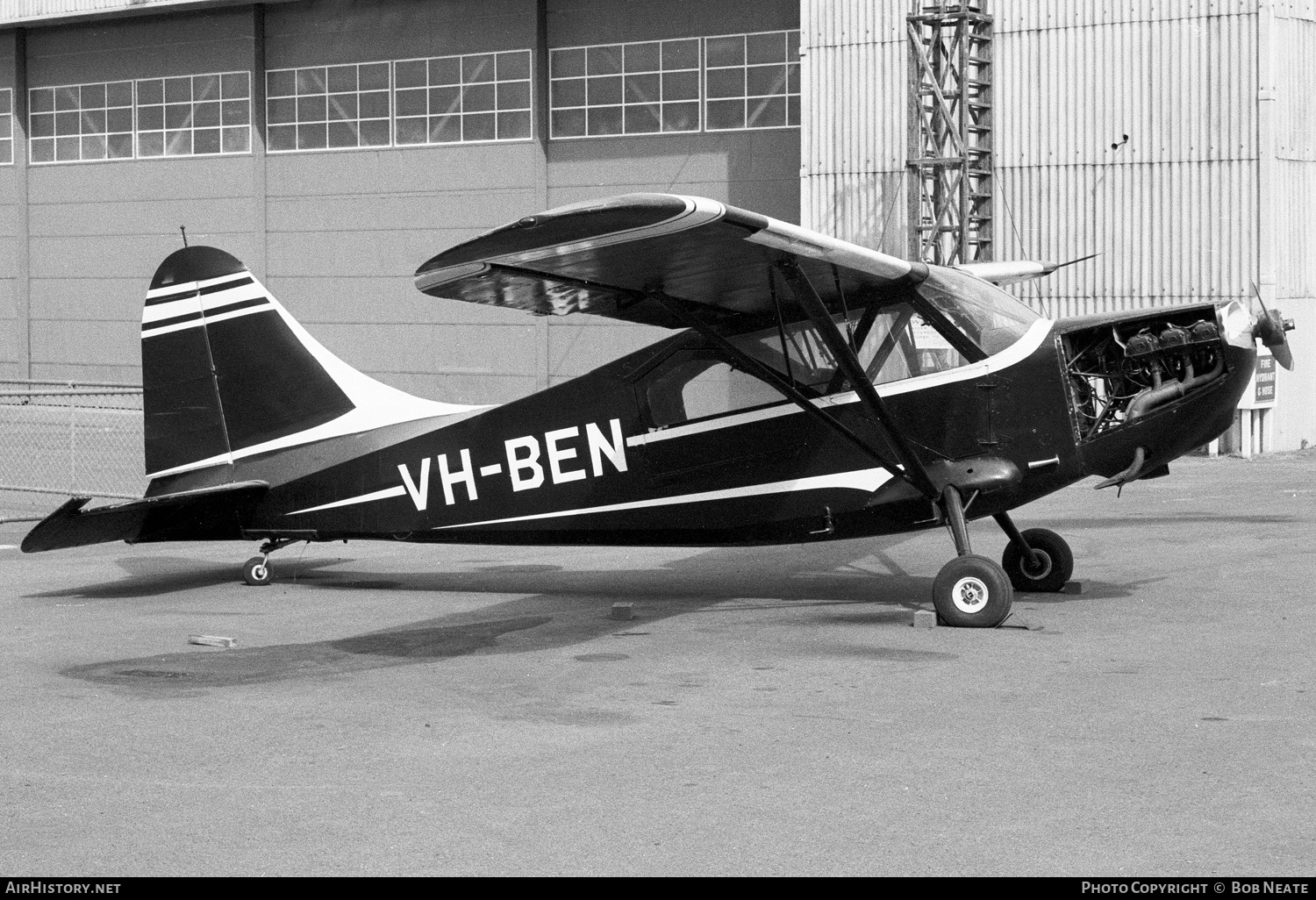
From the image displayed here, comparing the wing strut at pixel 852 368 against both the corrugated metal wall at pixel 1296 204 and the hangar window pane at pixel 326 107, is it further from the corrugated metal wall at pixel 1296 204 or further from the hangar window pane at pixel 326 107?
the hangar window pane at pixel 326 107

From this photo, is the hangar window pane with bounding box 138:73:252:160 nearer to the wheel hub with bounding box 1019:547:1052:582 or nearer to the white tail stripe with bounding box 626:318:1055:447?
the white tail stripe with bounding box 626:318:1055:447

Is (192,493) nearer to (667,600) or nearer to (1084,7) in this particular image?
(667,600)

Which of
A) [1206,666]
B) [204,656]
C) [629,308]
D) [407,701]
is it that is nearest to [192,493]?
[204,656]

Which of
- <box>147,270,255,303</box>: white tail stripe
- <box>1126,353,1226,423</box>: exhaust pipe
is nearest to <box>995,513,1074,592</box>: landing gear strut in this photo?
<box>1126,353,1226,423</box>: exhaust pipe

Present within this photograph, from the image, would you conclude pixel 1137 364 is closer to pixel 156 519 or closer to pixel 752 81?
pixel 156 519

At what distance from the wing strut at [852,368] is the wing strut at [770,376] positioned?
0.18m

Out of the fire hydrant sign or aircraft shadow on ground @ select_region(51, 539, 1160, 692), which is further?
the fire hydrant sign

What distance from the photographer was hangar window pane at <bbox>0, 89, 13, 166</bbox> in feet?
123

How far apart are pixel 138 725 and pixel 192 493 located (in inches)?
161

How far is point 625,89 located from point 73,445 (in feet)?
47.5

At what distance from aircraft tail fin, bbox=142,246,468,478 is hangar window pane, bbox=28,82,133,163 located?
25.1 m

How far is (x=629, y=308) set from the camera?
10.8 meters

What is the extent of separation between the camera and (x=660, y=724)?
7.37 meters

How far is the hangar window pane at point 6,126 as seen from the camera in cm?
3734
